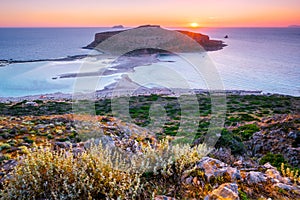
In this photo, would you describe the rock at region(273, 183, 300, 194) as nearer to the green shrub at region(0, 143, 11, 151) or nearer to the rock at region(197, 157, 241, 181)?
the rock at region(197, 157, 241, 181)

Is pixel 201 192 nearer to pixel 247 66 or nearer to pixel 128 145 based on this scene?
pixel 128 145

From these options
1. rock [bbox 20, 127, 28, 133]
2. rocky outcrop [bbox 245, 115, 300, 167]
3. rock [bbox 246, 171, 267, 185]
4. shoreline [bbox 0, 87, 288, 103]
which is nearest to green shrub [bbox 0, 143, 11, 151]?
rock [bbox 20, 127, 28, 133]

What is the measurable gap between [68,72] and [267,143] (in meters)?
49.0

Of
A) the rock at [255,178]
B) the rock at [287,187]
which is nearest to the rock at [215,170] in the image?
the rock at [255,178]

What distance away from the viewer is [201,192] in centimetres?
354

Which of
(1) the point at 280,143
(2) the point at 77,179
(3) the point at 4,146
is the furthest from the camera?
(1) the point at 280,143

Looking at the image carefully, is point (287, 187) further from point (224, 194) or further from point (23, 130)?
point (23, 130)

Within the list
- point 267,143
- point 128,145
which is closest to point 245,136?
point 267,143

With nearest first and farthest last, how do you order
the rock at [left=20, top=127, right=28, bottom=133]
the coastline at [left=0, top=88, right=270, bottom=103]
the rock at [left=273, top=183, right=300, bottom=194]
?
the rock at [left=273, top=183, right=300, bottom=194] < the rock at [left=20, top=127, right=28, bottom=133] < the coastline at [left=0, top=88, right=270, bottom=103]

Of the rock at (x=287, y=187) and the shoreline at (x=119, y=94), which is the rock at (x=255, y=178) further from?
the shoreline at (x=119, y=94)

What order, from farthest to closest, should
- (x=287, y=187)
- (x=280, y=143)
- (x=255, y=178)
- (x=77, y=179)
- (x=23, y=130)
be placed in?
(x=280, y=143)
(x=23, y=130)
(x=255, y=178)
(x=287, y=187)
(x=77, y=179)

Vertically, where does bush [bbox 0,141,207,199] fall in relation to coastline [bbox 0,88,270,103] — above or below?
above

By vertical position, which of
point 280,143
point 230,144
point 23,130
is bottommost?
point 280,143

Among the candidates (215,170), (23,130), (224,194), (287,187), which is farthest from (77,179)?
(23,130)
